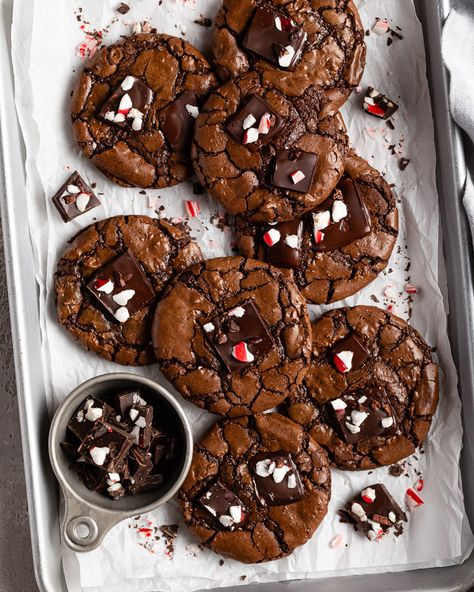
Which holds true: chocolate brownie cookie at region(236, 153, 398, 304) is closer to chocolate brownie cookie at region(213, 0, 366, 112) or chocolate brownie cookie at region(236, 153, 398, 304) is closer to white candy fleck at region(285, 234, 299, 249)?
white candy fleck at region(285, 234, 299, 249)

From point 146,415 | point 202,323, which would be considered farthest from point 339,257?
point 146,415

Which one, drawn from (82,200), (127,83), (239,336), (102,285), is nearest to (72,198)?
(82,200)

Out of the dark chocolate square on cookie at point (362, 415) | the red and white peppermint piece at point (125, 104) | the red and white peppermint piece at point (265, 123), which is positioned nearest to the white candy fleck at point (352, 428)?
the dark chocolate square on cookie at point (362, 415)

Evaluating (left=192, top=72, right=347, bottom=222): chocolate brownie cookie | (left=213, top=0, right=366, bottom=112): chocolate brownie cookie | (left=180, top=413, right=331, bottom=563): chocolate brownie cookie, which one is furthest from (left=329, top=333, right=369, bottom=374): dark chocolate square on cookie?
(left=213, top=0, right=366, bottom=112): chocolate brownie cookie

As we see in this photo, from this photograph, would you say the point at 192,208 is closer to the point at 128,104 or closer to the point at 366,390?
the point at 128,104

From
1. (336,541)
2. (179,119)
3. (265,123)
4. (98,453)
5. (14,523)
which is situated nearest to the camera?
(98,453)

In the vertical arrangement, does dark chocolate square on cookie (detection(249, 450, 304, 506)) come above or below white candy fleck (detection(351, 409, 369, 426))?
below
